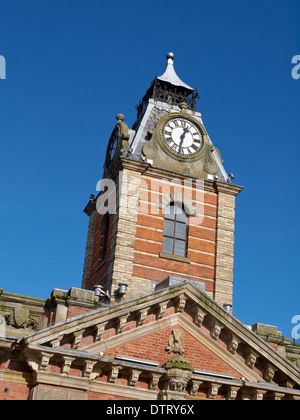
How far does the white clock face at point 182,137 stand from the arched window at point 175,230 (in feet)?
10.3

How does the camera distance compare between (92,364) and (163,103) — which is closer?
(92,364)

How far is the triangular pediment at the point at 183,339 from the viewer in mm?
21766

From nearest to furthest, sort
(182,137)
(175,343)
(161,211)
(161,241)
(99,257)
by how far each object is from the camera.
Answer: (175,343)
(161,241)
(161,211)
(99,257)
(182,137)

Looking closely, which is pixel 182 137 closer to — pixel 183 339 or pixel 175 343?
pixel 183 339

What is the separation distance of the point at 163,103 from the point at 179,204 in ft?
23.3

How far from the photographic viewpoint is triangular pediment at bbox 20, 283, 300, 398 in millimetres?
21766

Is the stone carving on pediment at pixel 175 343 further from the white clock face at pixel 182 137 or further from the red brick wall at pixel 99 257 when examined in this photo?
the white clock face at pixel 182 137

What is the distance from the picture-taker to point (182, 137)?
36250 mm

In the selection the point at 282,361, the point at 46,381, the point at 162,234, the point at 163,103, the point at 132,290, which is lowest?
the point at 46,381

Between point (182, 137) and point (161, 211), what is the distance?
458cm

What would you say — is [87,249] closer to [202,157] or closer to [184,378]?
[202,157]

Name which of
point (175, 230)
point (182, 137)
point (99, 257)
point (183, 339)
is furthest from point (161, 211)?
point (183, 339)

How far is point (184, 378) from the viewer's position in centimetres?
2178
